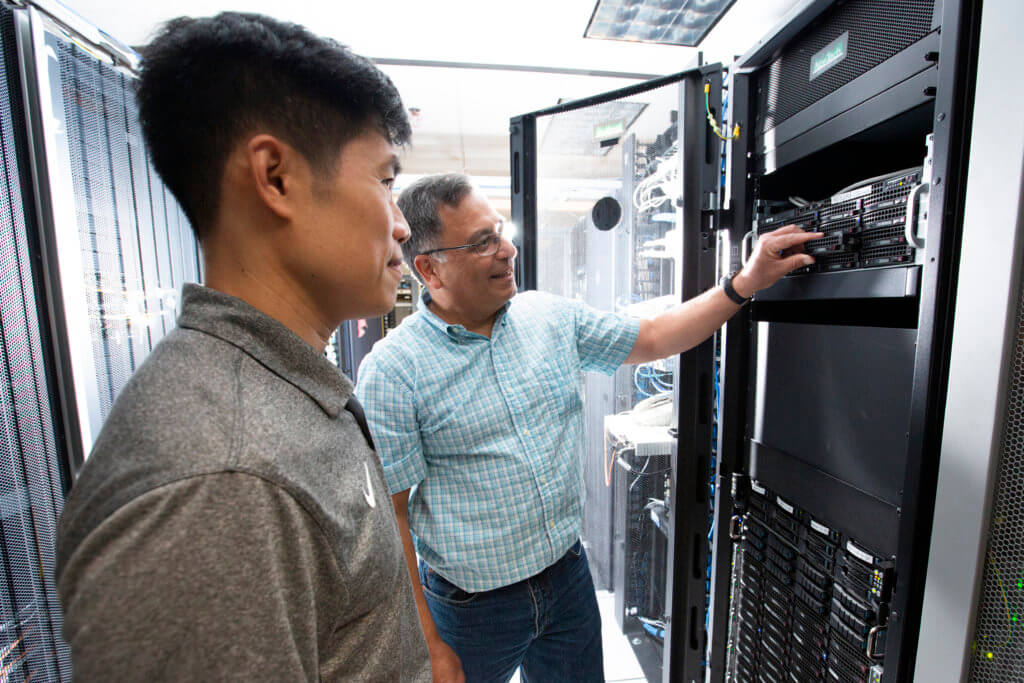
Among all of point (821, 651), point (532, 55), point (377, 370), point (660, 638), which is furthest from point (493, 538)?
point (532, 55)

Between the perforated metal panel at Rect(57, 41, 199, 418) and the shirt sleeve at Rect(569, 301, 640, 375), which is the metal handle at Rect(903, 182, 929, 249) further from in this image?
the perforated metal panel at Rect(57, 41, 199, 418)

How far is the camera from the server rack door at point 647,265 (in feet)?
3.46

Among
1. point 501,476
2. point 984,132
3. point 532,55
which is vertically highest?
point 532,55

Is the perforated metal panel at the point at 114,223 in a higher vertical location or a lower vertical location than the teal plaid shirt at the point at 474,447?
higher

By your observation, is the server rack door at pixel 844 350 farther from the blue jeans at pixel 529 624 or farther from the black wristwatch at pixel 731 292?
the blue jeans at pixel 529 624

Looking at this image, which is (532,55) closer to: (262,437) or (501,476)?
(501,476)

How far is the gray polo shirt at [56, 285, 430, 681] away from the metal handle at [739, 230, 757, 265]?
97 centimetres

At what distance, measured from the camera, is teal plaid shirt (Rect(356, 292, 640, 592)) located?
95 cm

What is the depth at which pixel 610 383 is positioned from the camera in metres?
1.87

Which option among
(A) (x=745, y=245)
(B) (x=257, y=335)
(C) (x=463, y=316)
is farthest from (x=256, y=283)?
(A) (x=745, y=245)

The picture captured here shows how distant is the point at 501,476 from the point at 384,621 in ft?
1.67

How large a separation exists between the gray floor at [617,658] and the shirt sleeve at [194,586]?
5.58ft

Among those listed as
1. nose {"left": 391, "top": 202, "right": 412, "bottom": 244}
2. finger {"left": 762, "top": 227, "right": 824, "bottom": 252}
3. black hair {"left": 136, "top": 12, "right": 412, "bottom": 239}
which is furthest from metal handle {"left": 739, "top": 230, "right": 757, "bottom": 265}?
black hair {"left": 136, "top": 12, "right": 412, "bottom": 239}

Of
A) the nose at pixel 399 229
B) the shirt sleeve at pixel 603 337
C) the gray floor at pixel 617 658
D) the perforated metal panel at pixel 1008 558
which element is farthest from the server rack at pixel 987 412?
the gray floor at pixel 617 658
